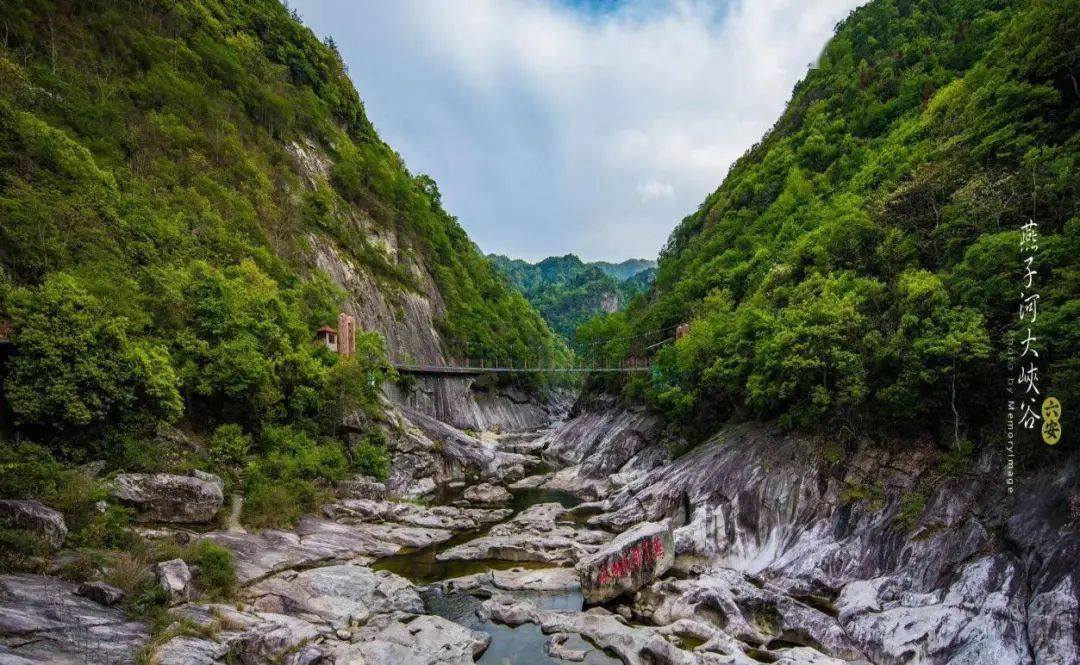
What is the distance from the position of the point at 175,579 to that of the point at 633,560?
1171 centimetres

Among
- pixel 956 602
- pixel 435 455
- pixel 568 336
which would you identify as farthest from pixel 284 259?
pixel 568 336

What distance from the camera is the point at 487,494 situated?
26578 millimetres

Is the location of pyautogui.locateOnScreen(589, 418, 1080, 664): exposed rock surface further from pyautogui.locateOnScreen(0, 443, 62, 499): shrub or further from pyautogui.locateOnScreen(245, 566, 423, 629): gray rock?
pyautogui.locateOnScreen(0, 443, 62, 499): shrub

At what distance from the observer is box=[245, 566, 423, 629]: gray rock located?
1242 centimetres


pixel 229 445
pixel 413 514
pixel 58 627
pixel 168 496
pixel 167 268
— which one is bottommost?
pixel 413 514

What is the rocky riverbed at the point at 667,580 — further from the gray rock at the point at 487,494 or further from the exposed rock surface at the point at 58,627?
the gray rock at the point at 487,494

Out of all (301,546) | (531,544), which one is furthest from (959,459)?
(301,546)

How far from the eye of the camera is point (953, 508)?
12.7 m

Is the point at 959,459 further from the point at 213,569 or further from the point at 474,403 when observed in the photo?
the point at 474,403

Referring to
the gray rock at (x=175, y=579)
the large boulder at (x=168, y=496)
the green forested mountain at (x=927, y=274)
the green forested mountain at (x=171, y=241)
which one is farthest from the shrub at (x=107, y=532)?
the green forested mountain at (x=927, y=274)

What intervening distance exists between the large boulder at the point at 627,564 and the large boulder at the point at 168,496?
11.9 meters

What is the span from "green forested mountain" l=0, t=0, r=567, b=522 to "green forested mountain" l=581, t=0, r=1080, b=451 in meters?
19.2

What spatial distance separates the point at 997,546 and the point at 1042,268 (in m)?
7.46

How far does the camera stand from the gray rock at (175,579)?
10.6 meters
